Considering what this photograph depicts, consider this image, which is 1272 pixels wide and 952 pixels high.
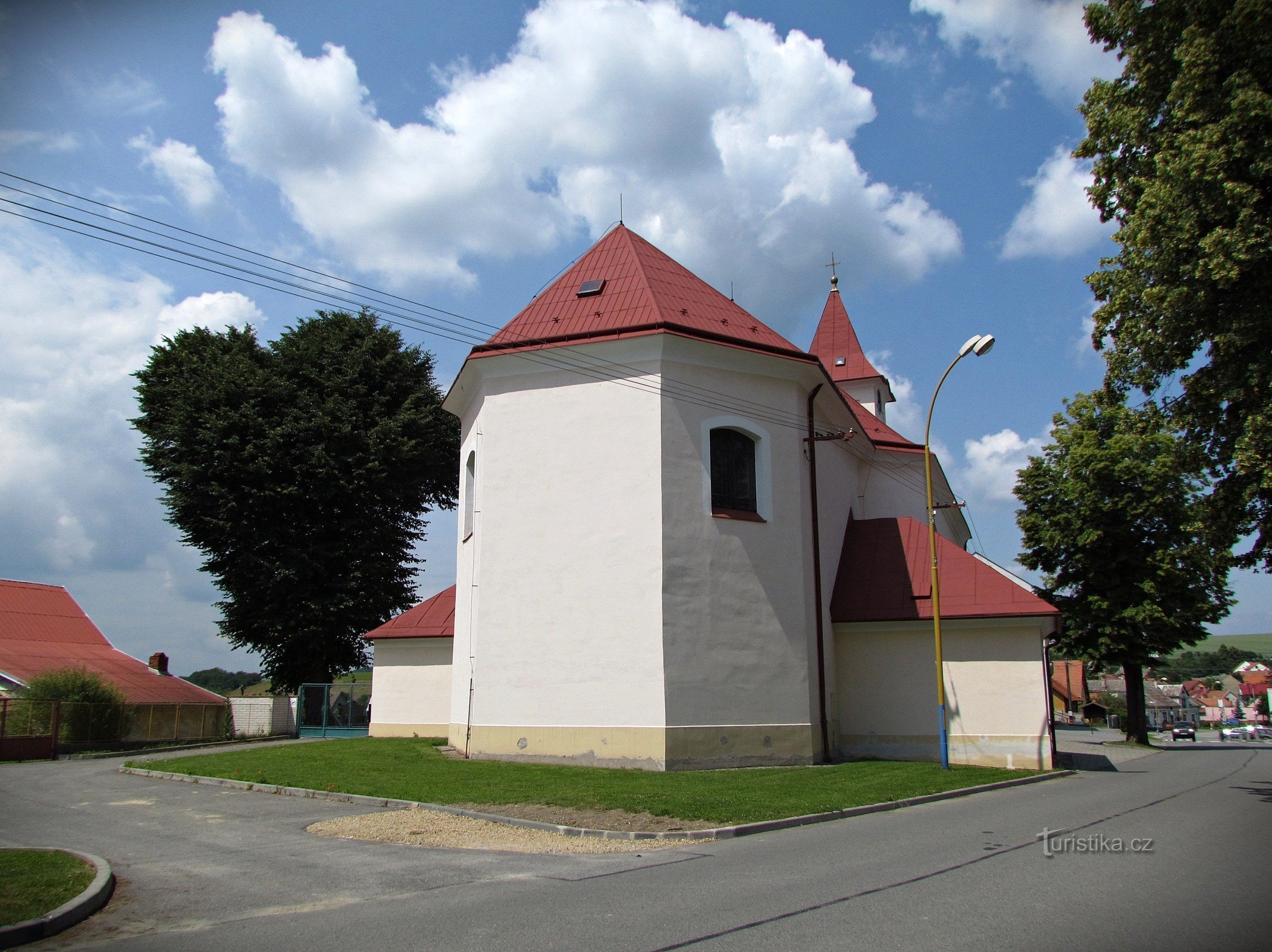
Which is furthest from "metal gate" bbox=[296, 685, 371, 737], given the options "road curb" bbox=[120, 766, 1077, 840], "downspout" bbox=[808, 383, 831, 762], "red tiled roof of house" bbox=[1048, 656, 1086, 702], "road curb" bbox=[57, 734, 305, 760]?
"red tiled roof of house" bbox=[1048, 656, 1086, 702]

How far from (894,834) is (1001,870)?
8.06 ft

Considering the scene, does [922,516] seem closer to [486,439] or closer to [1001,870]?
[486,439]

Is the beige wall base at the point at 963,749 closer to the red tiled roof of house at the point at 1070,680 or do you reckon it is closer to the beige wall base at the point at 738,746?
the beige wall base at the point at 738,746

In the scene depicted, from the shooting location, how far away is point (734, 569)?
721 inches

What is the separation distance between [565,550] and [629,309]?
5.36 m

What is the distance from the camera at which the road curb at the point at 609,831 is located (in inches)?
411

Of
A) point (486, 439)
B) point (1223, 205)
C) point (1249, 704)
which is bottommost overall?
point (1249, 704)

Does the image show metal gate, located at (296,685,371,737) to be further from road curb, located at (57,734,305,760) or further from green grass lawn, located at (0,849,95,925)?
green grass lawn, located at (0,849,95,925)

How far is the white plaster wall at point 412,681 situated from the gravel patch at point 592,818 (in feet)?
41.7

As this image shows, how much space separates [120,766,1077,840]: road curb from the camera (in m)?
10.4

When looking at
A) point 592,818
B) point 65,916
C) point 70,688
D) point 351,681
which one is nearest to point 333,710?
point 351,681

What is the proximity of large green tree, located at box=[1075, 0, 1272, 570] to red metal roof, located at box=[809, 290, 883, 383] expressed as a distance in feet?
71.3

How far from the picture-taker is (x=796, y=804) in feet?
40.7

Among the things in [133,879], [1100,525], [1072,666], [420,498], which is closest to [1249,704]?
[1072,666]
